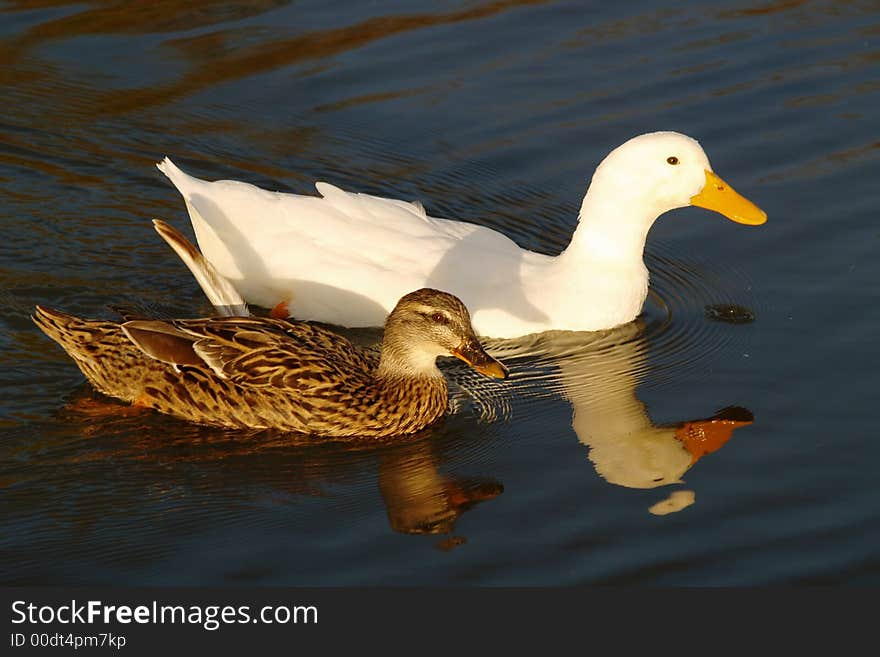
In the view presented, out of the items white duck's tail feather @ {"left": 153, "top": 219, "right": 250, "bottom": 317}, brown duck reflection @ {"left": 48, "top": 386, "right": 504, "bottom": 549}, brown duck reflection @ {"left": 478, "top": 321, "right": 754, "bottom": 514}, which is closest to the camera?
brown duck reflection @ {"left": 48, "top": 386, "right": 504, "bottom": 549}

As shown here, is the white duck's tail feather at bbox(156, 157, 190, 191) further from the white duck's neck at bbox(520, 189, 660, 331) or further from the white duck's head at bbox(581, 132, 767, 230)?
the white duck's head at bbox(581, 132, 767, 230)

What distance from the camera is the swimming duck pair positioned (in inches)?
266

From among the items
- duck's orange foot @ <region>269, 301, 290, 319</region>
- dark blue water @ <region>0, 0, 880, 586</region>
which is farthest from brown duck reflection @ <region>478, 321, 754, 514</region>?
duck's orange foot @ <region>269, 301, 290, 319</region>

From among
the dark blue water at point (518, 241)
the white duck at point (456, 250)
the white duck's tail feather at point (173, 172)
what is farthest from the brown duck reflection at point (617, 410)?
the white duck's tail feather at point (173, 172)

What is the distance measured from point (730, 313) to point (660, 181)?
0.83 m

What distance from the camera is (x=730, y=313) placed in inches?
317

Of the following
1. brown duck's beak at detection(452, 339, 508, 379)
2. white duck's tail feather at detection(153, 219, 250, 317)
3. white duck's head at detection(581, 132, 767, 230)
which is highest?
white duck's head at detection(581, 132, 767, 230)

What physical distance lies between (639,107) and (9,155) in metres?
4.23

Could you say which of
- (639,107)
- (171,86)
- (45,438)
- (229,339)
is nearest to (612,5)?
(639,107)

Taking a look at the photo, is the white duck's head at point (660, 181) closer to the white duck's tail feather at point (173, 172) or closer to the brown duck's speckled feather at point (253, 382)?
the brown duck's speckled feather at point (253, 382)

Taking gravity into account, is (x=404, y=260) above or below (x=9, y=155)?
below

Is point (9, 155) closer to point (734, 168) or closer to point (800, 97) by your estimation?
point (734, 168)

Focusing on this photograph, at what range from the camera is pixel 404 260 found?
7.96 meters

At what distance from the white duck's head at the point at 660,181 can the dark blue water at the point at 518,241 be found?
55 centimetres
